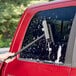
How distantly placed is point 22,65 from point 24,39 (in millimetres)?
358

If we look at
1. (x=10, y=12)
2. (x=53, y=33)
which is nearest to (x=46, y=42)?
(x=53, y=33)

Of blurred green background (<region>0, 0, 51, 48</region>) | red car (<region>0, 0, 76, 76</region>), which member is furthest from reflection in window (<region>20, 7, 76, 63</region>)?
blurred green background (<region>0, 0, 51, 48</region>)

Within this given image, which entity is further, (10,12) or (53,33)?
(10,12)

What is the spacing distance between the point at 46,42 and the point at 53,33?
0.11 meters

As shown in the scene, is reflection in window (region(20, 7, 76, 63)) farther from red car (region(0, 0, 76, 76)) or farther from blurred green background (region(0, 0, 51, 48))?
blurred green background (region(0, 0, 51, 48))

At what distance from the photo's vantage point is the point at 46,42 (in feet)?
8.89

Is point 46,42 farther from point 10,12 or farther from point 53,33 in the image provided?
point 10,12

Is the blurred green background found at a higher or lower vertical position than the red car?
higher

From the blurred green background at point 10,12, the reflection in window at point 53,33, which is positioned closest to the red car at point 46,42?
the reflection in window at point 53,33

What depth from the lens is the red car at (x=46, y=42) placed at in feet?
7.86

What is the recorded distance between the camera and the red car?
240 cm

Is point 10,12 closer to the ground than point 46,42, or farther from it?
farther from it

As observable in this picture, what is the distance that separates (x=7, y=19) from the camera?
2616cm

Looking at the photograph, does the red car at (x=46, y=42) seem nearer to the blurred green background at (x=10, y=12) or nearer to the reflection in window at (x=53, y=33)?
the reflection in window at (x=53, y=33)
